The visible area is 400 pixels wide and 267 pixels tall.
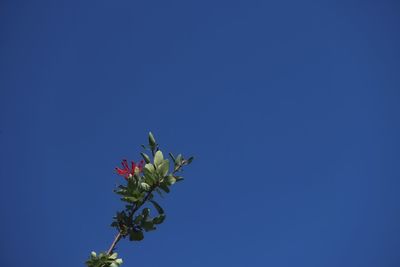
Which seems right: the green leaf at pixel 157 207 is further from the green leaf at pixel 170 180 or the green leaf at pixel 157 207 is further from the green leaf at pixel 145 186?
the green leaf at pixel 170 180

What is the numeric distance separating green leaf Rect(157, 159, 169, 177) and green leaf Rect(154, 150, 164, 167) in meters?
0.05

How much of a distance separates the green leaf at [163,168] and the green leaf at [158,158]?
0.05 meters

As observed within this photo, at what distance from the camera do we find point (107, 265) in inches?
153

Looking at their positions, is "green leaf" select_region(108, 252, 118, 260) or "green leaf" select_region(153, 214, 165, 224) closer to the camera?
"green leaf" select_region(108, 252, 118, 260)

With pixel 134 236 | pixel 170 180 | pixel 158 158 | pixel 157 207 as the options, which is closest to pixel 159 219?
pixel 157 207

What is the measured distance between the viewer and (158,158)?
13.9ft

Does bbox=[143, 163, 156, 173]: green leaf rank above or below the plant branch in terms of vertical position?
above

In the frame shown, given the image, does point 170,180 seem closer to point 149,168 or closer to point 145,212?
point 149,168

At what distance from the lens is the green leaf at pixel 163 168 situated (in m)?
4.12

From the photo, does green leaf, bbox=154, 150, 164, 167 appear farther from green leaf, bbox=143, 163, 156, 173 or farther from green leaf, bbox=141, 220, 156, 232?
green leaf, bbox=141, 220, 156, 232

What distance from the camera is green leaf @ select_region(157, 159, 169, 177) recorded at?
4.12 meters

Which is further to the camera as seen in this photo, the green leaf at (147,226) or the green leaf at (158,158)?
the green leaf at (158,158)

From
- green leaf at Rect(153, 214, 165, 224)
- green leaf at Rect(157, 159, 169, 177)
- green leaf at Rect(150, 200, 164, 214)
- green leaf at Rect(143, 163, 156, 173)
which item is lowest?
green leaf at Rect(153, 214, 165, 224)

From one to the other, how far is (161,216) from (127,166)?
2.26ft
